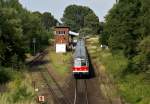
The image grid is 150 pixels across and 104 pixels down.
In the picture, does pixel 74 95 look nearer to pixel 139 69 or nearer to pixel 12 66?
pixel 139 69

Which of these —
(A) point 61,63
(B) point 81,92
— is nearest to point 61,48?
(A) point 61,63

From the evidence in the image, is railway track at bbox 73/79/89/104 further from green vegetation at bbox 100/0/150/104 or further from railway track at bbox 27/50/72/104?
green vegetation at bbox 100/0/150/104

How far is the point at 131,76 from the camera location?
179 feet

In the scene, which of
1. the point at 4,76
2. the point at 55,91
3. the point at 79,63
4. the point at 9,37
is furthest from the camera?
the point at 9,37

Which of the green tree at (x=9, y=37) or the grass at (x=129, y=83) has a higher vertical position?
the green tree at (x=9, y=37)

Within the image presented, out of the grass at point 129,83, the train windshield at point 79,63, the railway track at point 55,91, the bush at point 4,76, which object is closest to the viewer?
the grass at point 129,83

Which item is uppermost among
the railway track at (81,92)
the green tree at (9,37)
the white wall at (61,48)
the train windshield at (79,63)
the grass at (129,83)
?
the green tree at (9,37)

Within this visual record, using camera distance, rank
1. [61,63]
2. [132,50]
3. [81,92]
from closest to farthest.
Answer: [81,92] < [132,50] < [61,63]

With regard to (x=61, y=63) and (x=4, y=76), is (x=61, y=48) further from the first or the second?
(x=4, y=76)

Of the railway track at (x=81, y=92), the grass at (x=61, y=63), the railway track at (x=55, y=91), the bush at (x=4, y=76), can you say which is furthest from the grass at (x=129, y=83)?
the bush at (x=4, y=76)

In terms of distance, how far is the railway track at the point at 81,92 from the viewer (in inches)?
1742

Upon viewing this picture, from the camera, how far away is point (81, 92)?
161 ft

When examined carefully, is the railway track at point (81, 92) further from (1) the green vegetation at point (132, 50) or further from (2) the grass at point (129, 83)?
(1) the green vegetation at point (132, 50)

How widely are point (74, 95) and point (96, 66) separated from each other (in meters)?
22.7
